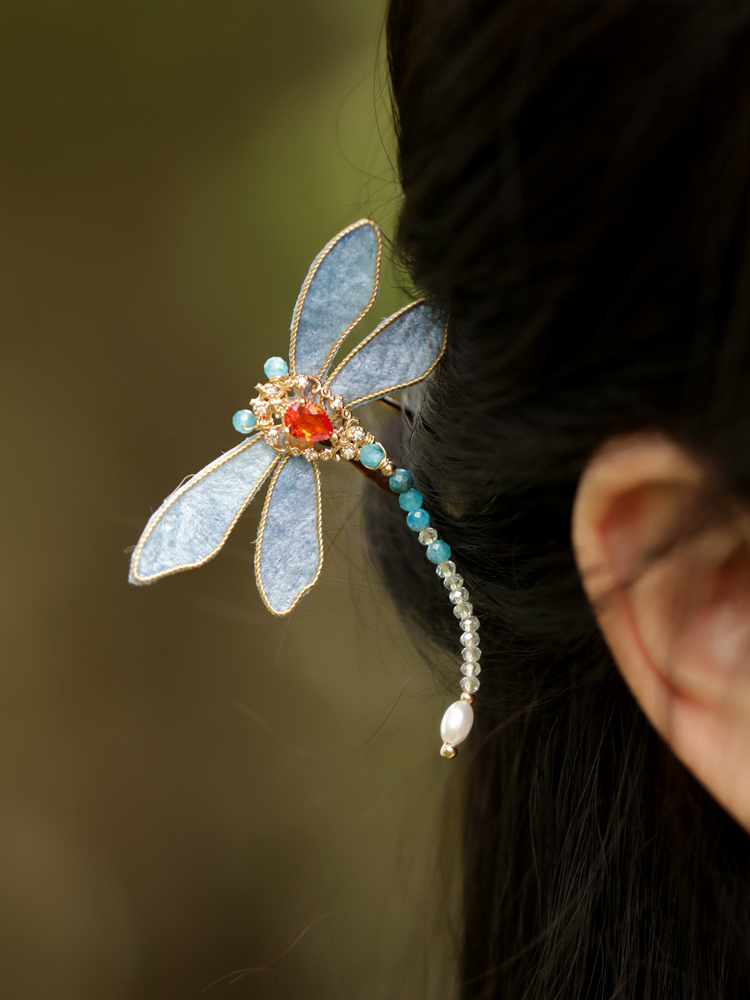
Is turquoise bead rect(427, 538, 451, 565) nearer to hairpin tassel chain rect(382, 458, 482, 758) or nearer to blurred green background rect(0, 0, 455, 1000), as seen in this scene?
hairpin tassel chain rect(382, 458, 482, 758)

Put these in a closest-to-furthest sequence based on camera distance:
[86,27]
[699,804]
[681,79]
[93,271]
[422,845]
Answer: [681,79] < [699,804] < [422,845] < [86,27] < [93,271]

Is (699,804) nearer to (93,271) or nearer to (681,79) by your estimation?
(681,79)

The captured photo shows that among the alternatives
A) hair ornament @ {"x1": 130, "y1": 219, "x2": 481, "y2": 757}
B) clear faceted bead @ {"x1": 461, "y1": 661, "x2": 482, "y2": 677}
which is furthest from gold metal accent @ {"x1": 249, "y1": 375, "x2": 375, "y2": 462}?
clear faceted bead @ {"x1": 461, "y1": 661, "x2": 482, "y2": 677}

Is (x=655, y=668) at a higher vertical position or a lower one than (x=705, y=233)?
lower

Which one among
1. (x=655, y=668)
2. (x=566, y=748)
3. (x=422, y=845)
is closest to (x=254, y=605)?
(x=422, y=845)

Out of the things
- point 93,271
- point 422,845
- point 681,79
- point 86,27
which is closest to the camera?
point 681,79

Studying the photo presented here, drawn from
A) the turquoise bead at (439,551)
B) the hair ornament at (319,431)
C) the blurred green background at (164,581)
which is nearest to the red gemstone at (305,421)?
the hair ornament at (319,431)

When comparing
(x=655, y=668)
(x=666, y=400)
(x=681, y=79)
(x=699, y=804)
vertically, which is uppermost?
(x=681, y=79)
